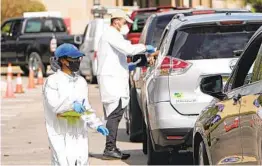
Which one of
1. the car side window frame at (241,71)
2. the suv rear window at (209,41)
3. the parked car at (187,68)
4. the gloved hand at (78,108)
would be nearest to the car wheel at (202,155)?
the car side window frame at (241,71)

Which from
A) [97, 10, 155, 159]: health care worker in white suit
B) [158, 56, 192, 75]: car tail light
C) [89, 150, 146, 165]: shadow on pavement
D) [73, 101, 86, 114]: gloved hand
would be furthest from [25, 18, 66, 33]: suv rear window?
[73, 101, 86, 114]: gloved hand

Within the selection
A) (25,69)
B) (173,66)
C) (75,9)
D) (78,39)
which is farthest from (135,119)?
(75,9)

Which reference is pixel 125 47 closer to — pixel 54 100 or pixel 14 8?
pixel 54 100

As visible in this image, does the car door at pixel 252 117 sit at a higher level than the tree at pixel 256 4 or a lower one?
higher

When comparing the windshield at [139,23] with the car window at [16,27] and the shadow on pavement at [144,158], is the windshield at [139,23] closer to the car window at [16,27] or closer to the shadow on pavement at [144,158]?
the shadow on pavement at [144,158]

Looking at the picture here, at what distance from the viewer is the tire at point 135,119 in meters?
12.4

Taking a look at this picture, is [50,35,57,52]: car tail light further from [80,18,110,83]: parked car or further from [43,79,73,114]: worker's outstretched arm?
[43,79,73,114]: worker's outstretched arm

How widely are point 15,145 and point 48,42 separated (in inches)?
656

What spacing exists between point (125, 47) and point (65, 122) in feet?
11.9

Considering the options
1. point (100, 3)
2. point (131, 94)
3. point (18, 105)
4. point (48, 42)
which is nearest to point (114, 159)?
point (131, 94)

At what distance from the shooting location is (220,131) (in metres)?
6.81

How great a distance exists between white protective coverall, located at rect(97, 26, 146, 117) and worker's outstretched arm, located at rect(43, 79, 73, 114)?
3.64 m

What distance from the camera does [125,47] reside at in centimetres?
1091

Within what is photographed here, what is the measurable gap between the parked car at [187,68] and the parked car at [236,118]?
1433 millimetres
